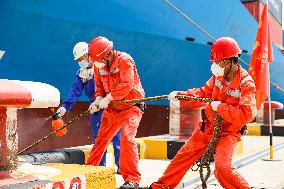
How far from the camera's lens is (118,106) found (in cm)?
428

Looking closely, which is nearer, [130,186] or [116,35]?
[130,186]

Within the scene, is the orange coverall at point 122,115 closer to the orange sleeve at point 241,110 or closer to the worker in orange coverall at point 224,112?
the worker in orange coverall at point 224,112

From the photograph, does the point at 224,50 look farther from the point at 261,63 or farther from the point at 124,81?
the point at 261,63

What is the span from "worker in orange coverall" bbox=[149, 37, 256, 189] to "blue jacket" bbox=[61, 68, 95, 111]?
1.64m

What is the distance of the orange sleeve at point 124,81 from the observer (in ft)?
13.5

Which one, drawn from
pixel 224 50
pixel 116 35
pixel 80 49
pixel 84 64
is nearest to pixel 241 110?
pixel 224 50

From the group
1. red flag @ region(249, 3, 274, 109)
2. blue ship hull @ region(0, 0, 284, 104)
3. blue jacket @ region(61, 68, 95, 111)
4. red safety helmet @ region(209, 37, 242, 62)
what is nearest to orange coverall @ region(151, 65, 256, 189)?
red safety helmet @ region(209, 37, 242, 62)

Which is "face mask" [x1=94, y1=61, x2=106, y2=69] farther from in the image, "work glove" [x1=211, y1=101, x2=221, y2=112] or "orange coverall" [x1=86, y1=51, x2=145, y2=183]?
"work glove" [x1=211, y1=101, x2=221, y2=112]

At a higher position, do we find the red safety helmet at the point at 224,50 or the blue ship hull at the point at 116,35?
the blue ship hull at the point at 116,35

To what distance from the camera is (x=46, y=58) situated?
7207mm

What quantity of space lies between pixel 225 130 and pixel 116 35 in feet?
16.6

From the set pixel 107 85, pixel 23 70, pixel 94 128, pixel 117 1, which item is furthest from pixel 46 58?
pixel 107 85

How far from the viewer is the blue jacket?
504 centimetres

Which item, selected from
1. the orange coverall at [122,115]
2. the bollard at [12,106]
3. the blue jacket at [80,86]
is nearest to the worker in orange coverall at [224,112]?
the orange coverall at [122,115]
